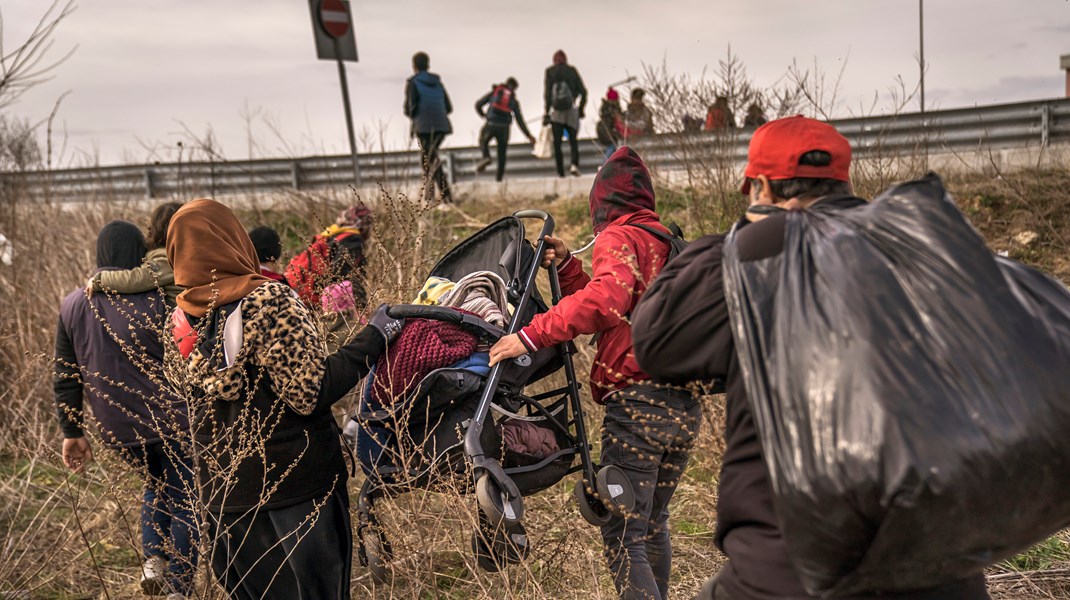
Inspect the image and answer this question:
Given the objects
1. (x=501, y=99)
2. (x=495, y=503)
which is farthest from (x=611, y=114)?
(x=495, y=503)

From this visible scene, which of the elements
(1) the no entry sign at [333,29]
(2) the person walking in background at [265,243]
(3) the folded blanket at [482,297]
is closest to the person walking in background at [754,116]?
(1) the no entry sign at [333,29]

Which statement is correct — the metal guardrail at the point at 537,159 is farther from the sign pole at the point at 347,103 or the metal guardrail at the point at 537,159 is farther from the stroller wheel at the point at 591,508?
the stroller wheel at the point at 591,508

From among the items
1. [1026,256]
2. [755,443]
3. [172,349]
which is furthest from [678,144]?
[755,443]

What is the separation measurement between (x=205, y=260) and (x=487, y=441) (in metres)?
1.19

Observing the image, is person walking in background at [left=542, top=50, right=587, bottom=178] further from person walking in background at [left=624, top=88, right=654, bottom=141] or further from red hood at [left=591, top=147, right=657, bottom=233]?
red hood at [left=591, top=147, right=657, bottom=233]

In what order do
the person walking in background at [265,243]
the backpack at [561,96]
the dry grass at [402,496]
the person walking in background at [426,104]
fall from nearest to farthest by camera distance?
the dry grass at [402,496]
the person walking in background at [265,243]
the person walking in background at [426,104]
the backpack at [561,96]

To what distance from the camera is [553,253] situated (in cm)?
387

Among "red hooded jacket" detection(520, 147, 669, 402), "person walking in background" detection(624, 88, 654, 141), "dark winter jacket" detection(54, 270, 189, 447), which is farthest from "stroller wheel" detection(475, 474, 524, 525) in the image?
"person walking in background" detection(624, 88, 654, 141)

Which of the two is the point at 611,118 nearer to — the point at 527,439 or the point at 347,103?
the point at 347,103

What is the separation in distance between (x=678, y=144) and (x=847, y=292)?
21.8 ft

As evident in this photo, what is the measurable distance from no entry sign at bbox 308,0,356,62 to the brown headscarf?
19.6ft

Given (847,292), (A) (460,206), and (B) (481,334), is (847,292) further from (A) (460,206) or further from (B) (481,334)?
→ (A) (460,206)

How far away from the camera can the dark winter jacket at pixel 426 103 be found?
37.4 ft

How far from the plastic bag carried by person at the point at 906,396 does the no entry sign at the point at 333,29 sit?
7.98m
